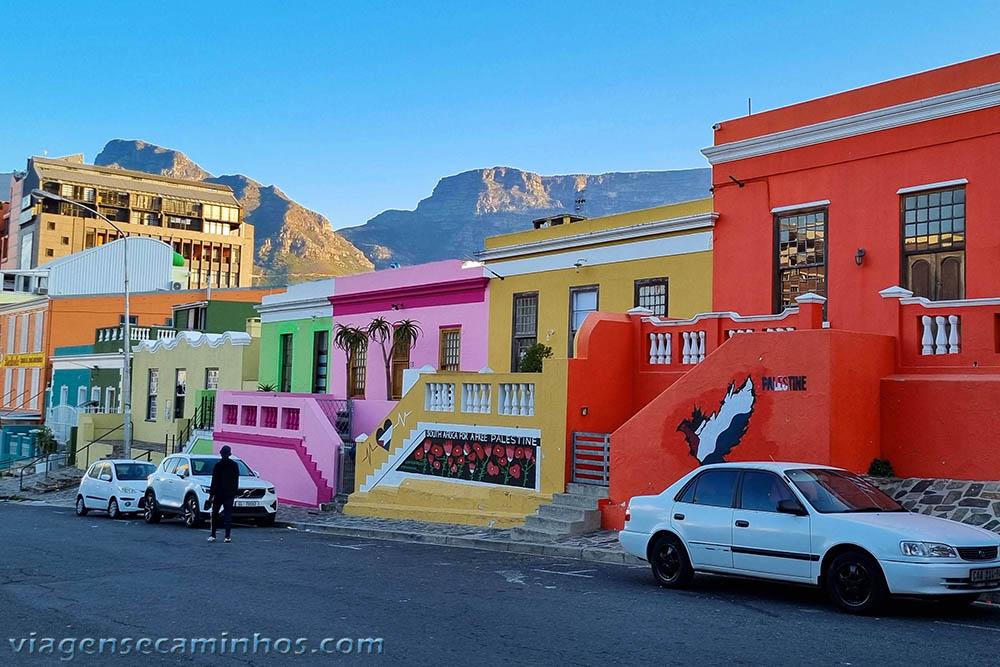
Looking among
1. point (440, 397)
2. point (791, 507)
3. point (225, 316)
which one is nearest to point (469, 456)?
point (440, 397)

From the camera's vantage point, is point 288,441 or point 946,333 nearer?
point 946,333

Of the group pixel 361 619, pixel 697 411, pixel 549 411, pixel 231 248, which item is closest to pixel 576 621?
pixel 361 619

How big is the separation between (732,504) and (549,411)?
699 centimetres

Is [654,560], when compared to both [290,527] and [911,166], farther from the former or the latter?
[290,527]

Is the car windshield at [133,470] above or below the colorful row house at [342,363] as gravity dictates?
below

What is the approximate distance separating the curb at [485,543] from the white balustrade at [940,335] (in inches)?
202

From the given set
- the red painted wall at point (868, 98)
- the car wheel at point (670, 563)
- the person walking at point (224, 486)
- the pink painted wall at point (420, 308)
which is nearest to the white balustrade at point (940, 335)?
the red painted wall at point (868, 98)

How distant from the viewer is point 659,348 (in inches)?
682

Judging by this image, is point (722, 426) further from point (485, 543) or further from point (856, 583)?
point (856, 583)

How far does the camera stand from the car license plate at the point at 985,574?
8.45 m

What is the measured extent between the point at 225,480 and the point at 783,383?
9.50m

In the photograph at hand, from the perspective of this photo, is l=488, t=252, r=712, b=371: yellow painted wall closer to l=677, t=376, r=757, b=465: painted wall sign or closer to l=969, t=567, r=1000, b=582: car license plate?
l=677, t=376, r=757, b=465: painted wall sign

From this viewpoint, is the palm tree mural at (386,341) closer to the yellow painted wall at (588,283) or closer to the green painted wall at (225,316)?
the yellow painted wall at (588,283)

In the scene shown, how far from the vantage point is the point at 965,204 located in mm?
15352
